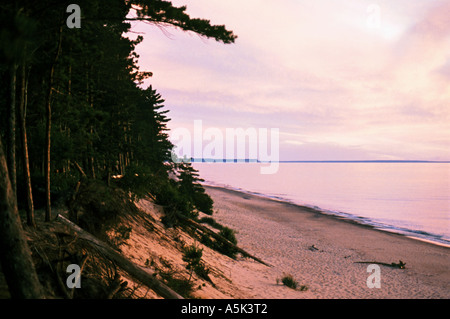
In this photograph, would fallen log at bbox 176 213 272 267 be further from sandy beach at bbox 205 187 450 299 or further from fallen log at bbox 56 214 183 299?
fallen log at bbox 56 214 183 299

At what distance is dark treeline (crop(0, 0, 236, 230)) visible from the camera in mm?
5406

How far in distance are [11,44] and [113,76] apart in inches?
752

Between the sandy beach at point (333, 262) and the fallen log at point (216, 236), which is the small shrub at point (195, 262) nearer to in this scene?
the sandy beach at point (333, 262)

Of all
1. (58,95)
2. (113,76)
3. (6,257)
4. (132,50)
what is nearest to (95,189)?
(58,95)

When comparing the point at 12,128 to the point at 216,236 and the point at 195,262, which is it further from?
Answer: the point at 216,236

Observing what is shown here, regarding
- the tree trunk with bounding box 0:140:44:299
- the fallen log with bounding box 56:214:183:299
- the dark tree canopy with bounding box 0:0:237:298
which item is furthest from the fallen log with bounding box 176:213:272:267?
the tree trunk with bounding box 0:140:44:299

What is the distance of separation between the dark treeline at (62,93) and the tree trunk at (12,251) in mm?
1749

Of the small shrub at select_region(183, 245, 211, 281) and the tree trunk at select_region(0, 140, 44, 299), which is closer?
the tree trunk at select_region(0, 140, 44, 299)

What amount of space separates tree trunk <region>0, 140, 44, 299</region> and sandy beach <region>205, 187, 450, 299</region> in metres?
7.18

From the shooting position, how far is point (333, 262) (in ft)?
60.5

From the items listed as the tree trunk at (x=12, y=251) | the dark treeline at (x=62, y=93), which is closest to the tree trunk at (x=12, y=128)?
the dark treeline at (x=62, y=93)

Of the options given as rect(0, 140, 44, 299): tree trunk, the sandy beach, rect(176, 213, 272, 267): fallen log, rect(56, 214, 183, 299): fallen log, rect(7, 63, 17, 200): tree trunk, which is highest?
rect(7, 63, 17, 200): tree trunk

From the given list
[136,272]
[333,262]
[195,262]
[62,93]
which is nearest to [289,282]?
[195,262]

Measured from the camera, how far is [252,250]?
18.2 metres
